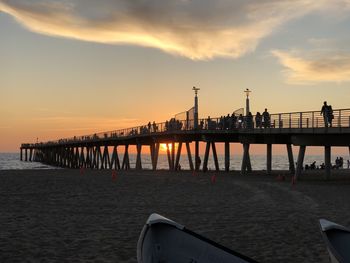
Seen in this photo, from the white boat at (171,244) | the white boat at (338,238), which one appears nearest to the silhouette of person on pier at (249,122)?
the white boat at (338,238)

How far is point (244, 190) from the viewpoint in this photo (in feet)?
74.0

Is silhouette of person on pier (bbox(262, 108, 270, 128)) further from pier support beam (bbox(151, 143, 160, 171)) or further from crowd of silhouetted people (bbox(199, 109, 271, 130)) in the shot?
pier support beam (bbox(151, 143, 160, 171))

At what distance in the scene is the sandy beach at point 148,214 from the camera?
955 cm

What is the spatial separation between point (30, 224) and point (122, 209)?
12.4ft

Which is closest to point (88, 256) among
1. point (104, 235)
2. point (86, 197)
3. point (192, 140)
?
point (104, 235)

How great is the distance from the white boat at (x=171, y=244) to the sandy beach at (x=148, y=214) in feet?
6.15

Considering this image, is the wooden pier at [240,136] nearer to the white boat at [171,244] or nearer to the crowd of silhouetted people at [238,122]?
the crowd of silhouetted people at [238,122]

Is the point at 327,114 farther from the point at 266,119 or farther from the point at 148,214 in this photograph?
the point at 148,214

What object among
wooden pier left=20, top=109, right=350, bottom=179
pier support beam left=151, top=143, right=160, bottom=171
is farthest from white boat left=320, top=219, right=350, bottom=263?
pier support beam left=151, top=143, right=160, bottom=171

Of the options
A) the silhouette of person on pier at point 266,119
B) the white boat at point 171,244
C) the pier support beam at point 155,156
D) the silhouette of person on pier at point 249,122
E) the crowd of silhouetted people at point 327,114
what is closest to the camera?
the white boat at point 171,244

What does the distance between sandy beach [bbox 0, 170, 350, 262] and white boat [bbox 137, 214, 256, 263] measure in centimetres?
187

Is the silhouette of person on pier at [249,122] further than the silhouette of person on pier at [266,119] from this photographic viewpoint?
Yes

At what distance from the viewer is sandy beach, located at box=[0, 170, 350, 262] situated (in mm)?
9555

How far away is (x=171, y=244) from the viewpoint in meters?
7.19
